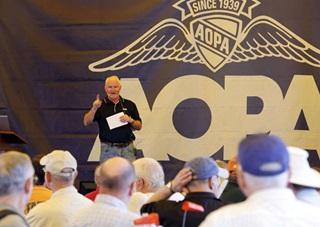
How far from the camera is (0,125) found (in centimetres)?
664

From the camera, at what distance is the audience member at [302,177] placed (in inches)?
103

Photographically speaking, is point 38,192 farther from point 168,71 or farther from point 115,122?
point 168,71

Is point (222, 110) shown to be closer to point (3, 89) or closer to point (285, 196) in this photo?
point (3, 89)

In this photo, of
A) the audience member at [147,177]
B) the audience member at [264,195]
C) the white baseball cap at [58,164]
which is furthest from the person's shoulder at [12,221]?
the audience member at [147,177]

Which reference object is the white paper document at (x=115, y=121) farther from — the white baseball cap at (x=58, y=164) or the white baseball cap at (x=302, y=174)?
the white baseball cap at (x=302, y=174)

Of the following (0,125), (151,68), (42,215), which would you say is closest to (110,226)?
(42,215)

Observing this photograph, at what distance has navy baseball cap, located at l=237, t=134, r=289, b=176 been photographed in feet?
6.31

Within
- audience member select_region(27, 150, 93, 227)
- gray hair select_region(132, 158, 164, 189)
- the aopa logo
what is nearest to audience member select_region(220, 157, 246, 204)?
gray hair select_region(132, 158, 164, 189)

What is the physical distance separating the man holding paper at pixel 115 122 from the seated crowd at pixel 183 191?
72.8 inches

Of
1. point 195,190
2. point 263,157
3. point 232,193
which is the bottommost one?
point 232,193

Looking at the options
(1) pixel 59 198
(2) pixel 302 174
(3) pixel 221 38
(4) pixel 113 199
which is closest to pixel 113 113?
(3) pixel 221 38

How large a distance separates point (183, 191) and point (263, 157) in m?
1.19

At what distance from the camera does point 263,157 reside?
1927mm

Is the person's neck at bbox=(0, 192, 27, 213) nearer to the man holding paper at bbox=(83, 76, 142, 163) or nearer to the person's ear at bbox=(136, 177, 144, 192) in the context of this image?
the person's ear at bbox=(136, 177, 144, 192)
